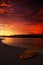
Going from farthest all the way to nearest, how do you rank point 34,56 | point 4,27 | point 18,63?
1. point 4,27
2. point 34,56
3. point 18,63

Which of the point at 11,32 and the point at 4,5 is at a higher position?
the point at 4,5

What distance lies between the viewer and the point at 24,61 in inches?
110

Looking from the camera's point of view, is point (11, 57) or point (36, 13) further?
point (36, 13)

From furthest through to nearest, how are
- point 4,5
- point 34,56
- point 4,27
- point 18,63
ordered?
1. point 4,27
2. point 4,5
3. point 34,56
4. point 18,63

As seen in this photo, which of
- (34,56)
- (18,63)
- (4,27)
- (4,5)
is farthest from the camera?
(4,27)

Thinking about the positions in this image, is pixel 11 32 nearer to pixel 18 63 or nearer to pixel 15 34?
pixel 15 34

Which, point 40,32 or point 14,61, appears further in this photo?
point 40,32

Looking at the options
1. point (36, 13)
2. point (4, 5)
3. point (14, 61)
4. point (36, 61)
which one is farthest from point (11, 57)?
point (36, 13)

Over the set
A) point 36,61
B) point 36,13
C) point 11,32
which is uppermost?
point 36,13

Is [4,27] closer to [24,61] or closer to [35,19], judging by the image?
[35,19]

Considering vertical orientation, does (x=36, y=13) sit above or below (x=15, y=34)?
above

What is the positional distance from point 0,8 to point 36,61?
470cm

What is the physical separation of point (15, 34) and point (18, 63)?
487 centimetres

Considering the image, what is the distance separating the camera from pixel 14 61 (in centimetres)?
281
